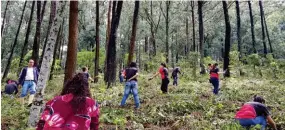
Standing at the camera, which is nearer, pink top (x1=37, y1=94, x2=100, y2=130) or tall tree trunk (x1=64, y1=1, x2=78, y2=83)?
pink top (x1=37, y1=94, x2=100, y2=130)

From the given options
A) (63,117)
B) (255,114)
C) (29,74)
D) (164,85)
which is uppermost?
(29,74)

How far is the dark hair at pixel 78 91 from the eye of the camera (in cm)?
434

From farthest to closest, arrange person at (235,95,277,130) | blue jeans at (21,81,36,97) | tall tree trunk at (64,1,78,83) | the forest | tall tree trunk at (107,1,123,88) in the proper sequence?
tall tree trunk at (107,1,123,88), blue jeans at (21,81,36,97), tall tree trunk at (64,1,78,83), the forest, person at (235,95,277,130)

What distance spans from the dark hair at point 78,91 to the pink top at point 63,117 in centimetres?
5

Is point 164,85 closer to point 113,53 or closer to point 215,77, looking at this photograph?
point 215,77

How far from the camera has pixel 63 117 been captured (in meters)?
4.27

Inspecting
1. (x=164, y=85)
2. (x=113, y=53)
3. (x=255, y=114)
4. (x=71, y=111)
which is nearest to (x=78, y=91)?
A: (x=71, y=111)

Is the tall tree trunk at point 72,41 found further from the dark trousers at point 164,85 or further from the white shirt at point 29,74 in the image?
the dark trousers at point 164,85

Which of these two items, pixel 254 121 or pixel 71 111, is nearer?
pixel 71 111

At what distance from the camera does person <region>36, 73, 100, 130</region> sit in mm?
4270

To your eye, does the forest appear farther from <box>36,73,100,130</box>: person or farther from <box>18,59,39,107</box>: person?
<box>36,73,100,130</box>: person

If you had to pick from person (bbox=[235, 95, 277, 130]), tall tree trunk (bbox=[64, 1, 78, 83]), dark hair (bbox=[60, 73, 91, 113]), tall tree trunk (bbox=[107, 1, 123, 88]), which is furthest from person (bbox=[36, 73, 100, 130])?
tall tree trunk (bbox=[107, 1, 123, 88])

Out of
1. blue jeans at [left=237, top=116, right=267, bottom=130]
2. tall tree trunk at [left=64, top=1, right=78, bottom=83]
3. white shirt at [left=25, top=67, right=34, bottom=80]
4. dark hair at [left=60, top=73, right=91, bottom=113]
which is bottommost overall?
blue jeans at [left=237, top=116, right=267, bottom=130]

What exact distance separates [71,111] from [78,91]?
28 cm
